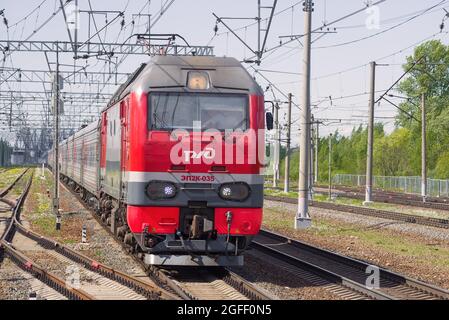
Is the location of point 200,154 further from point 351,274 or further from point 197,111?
point 351,274

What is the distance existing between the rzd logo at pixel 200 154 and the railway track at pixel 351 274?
9.96 ft

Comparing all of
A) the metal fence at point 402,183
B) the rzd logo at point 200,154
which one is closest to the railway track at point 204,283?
the rzd logo at point 200,154

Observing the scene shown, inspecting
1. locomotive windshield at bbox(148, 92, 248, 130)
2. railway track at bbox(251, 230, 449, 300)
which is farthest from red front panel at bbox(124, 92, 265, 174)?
railway track at bbox(251, 230, 449, 300)

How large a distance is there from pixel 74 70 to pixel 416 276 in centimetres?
2836

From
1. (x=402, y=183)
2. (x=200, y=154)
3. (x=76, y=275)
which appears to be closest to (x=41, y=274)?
(x=76, y=275)

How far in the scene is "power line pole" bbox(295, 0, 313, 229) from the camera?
22.6 metres

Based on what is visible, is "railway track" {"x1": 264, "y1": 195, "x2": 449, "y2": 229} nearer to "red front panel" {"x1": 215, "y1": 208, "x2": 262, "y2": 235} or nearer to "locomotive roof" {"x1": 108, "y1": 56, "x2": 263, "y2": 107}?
"red front panel" {"x1": 215, "y1": 208, "x2": 262, "y2": 235}

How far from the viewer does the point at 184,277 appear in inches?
492

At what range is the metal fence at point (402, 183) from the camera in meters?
51.3

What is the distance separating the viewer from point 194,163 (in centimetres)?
1213

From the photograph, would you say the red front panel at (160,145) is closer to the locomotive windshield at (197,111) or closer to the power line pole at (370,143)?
the locomotive windshield at (197,111)

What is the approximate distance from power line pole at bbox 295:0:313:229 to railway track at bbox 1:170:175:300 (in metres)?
8.60

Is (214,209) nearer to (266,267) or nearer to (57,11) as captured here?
(266,267)
